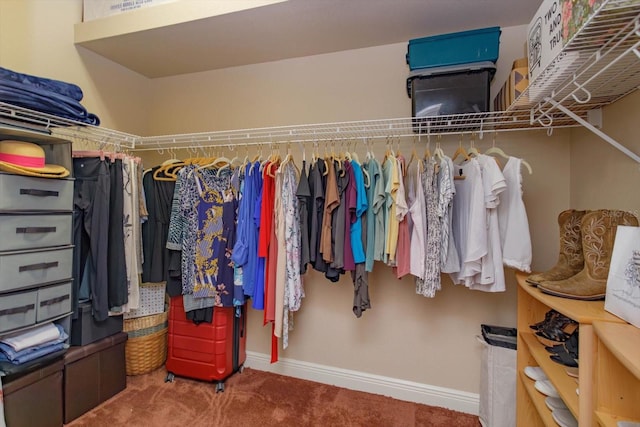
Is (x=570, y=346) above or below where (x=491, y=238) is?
below

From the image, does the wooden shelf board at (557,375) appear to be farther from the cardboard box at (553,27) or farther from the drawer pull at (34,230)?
the drawer pull at (34,230)

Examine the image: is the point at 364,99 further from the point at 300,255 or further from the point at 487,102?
the point at 300,255

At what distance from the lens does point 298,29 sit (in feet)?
6.12

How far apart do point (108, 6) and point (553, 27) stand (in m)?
2.51

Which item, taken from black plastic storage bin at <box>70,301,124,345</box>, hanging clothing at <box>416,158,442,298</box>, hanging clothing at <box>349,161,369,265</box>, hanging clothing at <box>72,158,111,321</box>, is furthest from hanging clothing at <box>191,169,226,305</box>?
Answer: hanging clothing at <box>416,158,442,298</box>

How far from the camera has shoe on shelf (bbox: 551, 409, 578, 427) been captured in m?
1.08

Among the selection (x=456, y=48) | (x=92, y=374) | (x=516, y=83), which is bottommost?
Answer: (x=92, y=374)

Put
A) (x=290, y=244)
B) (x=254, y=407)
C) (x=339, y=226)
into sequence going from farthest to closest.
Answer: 1. (x=254, y=407)
2. (x=290, y=244)
3. (x=339, y=226)

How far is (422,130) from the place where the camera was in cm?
183

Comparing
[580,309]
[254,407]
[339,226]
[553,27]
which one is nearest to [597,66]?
[553,27]

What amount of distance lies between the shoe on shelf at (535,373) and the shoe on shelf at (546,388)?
0.03m

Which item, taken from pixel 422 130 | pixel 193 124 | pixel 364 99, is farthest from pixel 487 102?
pixel 193 124

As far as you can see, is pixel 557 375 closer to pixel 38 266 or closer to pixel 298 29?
pixel 298 29

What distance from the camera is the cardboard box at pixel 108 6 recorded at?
1927 millimetres
